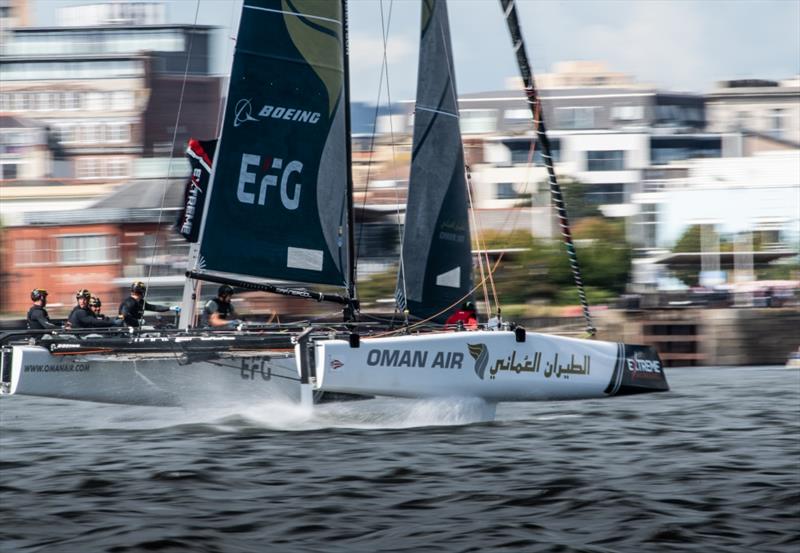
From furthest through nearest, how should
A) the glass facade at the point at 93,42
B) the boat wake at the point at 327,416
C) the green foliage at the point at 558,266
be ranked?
the glass facade at the point at 93,42, the green foliage at the point at 558,266, the boat wake at the point at 327,416

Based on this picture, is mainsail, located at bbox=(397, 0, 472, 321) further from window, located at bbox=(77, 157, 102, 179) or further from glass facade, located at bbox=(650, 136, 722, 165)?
window, located at bbox=(77, 157, 102, 179)

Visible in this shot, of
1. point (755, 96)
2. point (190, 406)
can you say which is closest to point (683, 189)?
point (755, 96)

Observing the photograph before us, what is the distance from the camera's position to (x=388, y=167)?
85.1 m

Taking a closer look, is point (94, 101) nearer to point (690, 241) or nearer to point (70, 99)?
point (70, 99)

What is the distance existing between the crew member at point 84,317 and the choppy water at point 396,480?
46.9 inches

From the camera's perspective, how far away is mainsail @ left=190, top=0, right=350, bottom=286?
48.9 ft

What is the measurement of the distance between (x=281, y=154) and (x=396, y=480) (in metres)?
5.78

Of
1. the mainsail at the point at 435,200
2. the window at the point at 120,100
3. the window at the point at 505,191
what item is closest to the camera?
the mainsail at the point at 435,200

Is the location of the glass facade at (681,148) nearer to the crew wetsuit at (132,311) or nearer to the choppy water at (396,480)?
the choppy water at (396,480)

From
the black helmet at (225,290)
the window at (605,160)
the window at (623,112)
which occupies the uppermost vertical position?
the window at (623,112)

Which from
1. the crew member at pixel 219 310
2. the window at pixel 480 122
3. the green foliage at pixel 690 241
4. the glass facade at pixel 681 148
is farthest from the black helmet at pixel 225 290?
the window at pixel 480 122

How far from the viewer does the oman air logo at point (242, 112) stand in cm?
1490

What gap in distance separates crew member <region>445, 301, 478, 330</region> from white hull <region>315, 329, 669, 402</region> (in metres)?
1.76

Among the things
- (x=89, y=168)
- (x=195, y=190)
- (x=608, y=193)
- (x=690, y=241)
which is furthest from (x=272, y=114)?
(x=89, y=168)
